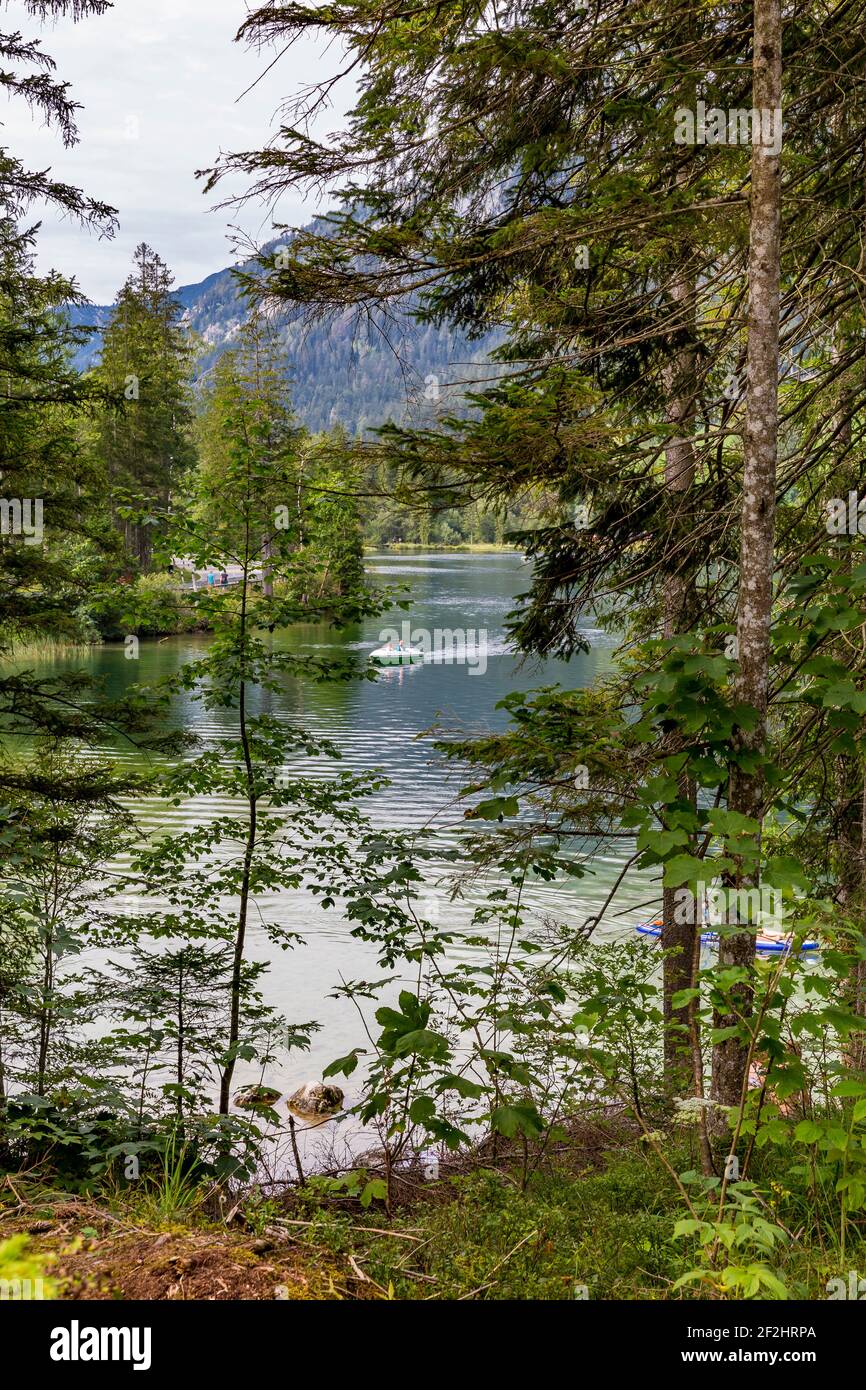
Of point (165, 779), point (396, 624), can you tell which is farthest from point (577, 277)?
point (396, 624)

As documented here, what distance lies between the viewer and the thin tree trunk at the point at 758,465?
3.79 m

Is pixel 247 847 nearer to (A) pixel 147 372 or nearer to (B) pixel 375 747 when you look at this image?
(B) pixel 375 747

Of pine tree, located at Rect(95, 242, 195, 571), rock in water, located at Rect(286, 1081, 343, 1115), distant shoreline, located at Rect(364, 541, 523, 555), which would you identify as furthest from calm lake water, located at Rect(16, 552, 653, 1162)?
distant shoreline, located at Rect(364, 541, 523, 555)

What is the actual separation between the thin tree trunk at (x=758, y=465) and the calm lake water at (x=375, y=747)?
32.4 inches

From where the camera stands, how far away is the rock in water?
33.2 ft

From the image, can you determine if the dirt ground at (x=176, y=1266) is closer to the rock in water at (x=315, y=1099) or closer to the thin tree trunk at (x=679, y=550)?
the thin tree trunk at (x=679, y=550)

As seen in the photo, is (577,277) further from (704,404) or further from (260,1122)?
(260,1122)

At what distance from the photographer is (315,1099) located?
10281 millimetres

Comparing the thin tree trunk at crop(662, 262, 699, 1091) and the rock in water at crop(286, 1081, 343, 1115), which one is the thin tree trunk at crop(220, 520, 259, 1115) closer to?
the thin tree trunk at crop(662, 262, 699, 1091)

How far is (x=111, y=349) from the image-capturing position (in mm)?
42938

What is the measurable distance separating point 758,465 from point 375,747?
20.3m

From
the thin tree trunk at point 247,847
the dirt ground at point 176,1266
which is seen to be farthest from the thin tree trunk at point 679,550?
the thin tree trunk at point 247,847

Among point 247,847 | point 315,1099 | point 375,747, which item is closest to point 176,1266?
point 247,847
